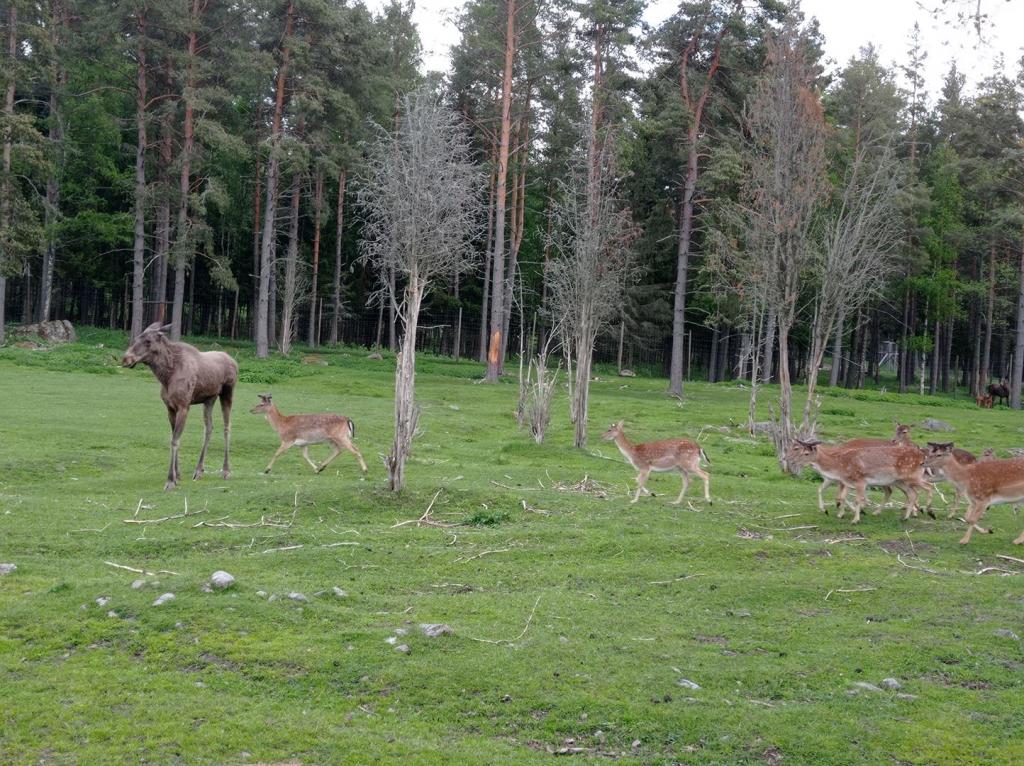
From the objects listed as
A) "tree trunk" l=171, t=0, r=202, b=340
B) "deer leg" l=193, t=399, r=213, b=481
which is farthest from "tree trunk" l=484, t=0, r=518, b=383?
"deer leg" l=193, t=399, r=213, b=481

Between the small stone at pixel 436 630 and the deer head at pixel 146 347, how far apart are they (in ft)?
26.8

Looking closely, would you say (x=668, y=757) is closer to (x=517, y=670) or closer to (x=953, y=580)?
(x=517, y=670)

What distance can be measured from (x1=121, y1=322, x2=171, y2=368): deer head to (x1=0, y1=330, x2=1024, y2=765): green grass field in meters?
1.67

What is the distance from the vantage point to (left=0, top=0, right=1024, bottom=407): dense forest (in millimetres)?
35906

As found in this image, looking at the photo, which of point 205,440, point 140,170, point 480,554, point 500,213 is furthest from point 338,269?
point 480,554

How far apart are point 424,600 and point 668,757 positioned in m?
3.04

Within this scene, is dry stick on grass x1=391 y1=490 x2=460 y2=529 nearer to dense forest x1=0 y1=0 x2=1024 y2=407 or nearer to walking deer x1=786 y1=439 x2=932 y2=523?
walking deer x1=786 y1=439 x2=932 y2=523

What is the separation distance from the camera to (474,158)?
45750mm

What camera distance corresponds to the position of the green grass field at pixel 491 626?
5492 mm

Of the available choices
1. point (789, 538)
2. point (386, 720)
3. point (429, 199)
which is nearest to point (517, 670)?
point (386, 720)

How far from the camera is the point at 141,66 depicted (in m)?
37.6

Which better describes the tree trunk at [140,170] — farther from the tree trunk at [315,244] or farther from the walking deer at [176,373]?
the walking deer at [176,373]

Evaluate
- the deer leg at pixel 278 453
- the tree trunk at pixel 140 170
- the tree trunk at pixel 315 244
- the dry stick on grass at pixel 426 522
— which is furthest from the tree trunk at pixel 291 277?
the dry stick on grass at pixel 426 522

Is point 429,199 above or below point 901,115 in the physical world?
below
